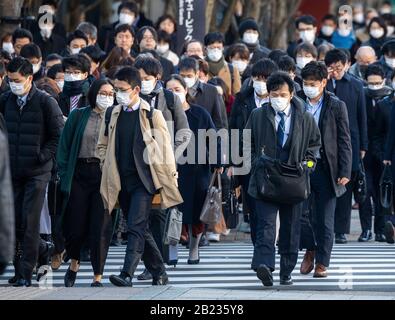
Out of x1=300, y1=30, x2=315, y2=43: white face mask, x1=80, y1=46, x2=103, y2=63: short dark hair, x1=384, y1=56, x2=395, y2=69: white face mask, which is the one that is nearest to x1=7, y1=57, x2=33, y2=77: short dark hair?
x1=80, y1=46, x2=103, y2=63: short dark hair

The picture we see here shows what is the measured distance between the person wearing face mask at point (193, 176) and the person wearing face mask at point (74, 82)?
2.92 ft

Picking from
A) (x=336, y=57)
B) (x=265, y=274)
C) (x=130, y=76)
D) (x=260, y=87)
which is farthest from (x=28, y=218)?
(x=336, y=57)

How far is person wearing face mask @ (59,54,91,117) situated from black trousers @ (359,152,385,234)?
158 inches

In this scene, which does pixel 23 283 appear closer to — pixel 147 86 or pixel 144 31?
pixel 147 86

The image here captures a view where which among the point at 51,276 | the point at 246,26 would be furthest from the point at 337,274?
the point at 246,26

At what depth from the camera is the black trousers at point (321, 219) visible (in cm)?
1598

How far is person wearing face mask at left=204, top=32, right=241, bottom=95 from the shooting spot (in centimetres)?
2112

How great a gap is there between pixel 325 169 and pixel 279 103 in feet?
3.54

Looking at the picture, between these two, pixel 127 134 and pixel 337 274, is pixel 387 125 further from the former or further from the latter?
pixel 127 134

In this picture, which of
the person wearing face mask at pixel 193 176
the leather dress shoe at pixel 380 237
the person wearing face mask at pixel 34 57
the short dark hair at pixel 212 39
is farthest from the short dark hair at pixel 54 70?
the leather dress shoe at pixel 380 237

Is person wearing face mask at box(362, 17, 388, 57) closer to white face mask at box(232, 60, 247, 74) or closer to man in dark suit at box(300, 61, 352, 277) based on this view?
white face mask at box(232, 60, 247, 74)

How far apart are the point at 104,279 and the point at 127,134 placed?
5.58 ft
